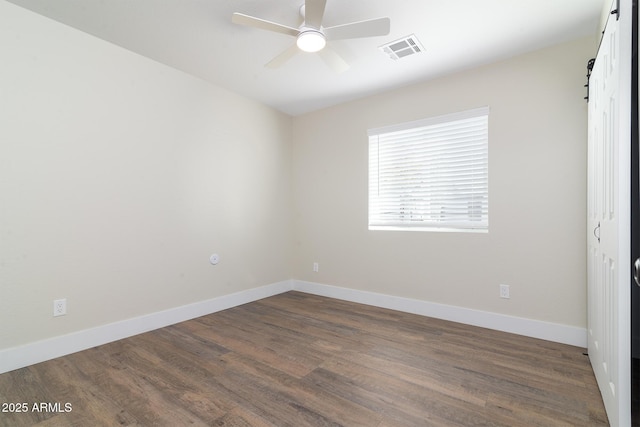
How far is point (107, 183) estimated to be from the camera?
2.68 meters

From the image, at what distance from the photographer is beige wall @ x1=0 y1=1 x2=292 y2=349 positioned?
2223 millimetres

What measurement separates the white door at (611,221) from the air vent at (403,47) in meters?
1.28

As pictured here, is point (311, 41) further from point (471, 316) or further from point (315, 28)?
point (471, 316)

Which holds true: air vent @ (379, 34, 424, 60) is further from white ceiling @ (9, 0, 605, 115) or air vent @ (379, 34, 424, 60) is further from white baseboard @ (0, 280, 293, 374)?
white baseboard @ (0, 280, 293, 374)

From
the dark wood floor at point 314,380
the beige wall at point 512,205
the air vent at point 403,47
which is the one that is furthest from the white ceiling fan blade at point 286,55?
the dark wood floor at point 314,380

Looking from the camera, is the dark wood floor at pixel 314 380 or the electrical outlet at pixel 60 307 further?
the electrical outlet at pixel 60 307

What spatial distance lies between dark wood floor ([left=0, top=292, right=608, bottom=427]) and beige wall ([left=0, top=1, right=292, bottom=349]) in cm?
49

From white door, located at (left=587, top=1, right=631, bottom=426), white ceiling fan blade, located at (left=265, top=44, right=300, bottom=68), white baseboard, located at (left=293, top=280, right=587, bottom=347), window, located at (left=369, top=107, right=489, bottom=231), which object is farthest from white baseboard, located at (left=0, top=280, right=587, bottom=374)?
white ceiling fan blade, located at (left=265, top=44, right=300, bottom=68)

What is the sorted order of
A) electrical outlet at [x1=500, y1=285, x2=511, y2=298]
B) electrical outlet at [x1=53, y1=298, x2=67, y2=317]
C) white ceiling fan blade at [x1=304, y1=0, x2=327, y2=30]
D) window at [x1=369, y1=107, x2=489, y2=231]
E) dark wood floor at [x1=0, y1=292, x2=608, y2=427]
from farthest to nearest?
window at [x1=369, y1=107, x2=489, y2=231]
electrical outlet at [x1=500, y1=285, x2=511, y2=298]
electrical outlet at [x1=53, y1=298, x2=67, y2=317]
white ceiling fan blade at [x1=304, y1=0, x2=327, y2=30]
dark wood floor at [x1=0, y1=292, x2=608, y2=427]

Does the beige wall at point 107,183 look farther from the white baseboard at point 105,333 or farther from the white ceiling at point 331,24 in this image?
the white ceiling at point 331,24

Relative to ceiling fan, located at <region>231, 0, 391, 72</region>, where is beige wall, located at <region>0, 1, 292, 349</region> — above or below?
below

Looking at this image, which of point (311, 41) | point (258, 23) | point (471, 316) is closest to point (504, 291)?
point (471, 316)

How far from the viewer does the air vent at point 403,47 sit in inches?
102

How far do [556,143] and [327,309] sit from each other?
9.32 feet
